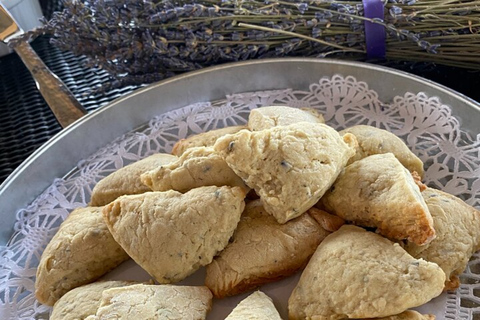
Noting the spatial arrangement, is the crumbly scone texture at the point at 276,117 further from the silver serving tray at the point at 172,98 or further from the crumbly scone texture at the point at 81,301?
the crumbly scone texture at the point at 81,301

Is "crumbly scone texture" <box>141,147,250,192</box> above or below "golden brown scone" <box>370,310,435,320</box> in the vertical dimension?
above

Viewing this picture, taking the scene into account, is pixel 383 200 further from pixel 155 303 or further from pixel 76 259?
pixel 76 259

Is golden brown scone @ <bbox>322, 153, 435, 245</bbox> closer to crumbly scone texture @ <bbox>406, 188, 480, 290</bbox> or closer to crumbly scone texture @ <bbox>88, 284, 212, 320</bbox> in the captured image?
crumbly scone texture @ <bbox>406, 188, 480, 290</bbox>

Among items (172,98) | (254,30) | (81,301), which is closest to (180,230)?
(81,301)

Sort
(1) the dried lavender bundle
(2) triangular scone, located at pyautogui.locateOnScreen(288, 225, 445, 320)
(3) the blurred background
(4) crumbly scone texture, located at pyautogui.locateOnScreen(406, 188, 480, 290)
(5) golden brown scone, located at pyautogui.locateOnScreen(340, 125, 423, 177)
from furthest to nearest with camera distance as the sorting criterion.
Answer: (3) the blurred background, (1) the dried lavender bundle, (5) golden brown scone, located at pyautogui.locateOnScreen(340, 125, 423, 177), (4) crumbly scone texture, located at pyautogui.locateOnScreen(406, 188, 480, 290), (2) triangular scone, located at pyautogui.locateOnScreen(288, 225, 445, 320)

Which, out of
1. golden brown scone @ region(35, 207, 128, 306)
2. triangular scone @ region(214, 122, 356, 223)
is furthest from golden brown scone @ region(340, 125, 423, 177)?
golden brown scone @ region(35, 207, 128, 306)

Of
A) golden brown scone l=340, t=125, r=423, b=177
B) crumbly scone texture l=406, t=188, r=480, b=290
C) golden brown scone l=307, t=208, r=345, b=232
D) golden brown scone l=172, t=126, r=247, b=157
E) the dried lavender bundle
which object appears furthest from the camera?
the dried lavender bundle

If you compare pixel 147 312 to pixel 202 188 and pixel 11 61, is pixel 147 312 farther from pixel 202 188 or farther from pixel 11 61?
pixel 11 61
